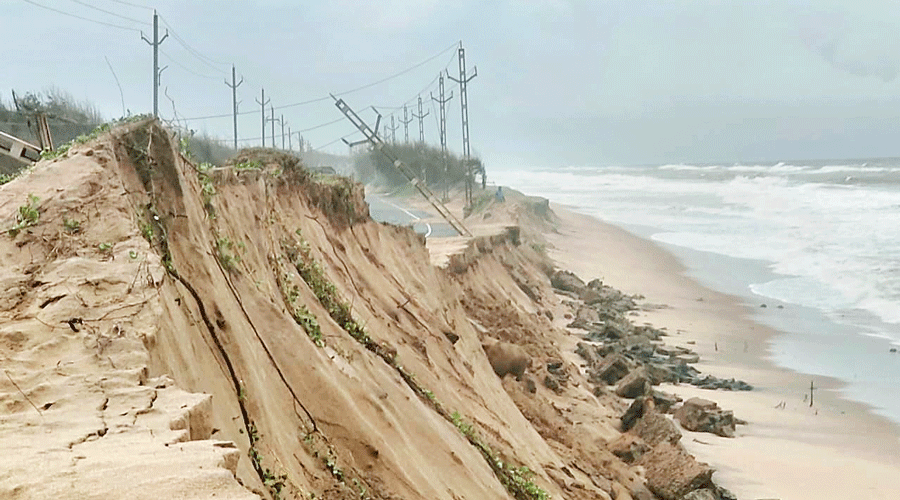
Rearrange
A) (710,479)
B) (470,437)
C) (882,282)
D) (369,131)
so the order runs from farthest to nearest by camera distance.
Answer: (882,282) → (369,131) → (710,479) → (470,437)

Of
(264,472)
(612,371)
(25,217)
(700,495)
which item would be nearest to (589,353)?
(612,371)

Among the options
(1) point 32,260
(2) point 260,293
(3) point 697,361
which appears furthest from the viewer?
(3) point 697,361

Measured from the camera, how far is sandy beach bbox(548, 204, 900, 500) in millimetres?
13047

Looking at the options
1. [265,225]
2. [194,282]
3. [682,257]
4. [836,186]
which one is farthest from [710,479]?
[836,186]

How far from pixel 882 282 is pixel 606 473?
2165 centimetres

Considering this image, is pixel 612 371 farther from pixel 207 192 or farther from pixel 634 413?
pixel 207 192

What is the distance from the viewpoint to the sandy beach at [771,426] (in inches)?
514

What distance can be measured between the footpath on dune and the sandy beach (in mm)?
1208

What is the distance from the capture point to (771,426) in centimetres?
1598

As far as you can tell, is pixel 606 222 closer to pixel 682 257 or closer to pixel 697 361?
pixel 682 257

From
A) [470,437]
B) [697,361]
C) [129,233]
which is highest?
[129,233]

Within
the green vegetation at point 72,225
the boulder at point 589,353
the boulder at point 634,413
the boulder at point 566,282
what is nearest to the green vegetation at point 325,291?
the green vegetation at point 72,225

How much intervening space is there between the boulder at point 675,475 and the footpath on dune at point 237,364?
0.02 meters

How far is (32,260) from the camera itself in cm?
561
